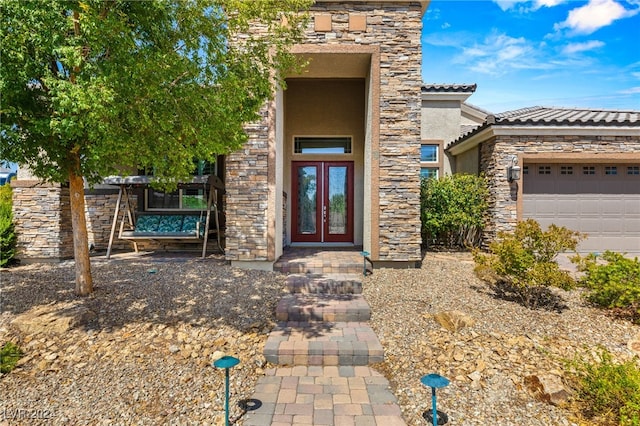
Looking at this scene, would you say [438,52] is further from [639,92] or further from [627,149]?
[639,92]

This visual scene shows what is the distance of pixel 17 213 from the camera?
6.89 metres

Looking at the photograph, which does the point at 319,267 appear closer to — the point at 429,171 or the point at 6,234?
the point at 6,234

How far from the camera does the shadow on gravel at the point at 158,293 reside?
4.12 metres

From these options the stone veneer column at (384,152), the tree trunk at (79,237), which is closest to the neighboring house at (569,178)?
the stone veneer column at (384,152)

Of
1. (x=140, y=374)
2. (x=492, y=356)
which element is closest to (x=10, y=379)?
(x=140, y=374)

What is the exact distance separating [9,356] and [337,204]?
6931 mm

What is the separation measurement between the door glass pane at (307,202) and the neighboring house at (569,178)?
4.78 metres

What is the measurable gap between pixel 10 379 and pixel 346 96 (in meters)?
8.47

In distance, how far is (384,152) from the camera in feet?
20.8

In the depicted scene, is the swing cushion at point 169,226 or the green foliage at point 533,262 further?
the swing cushion at point 169,226

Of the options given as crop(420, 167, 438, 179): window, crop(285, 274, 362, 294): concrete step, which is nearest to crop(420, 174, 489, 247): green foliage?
crop(420, 167, 438, 179): window

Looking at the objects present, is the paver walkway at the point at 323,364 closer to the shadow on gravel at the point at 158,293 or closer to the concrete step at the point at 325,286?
the concrete step at the point at 325,286

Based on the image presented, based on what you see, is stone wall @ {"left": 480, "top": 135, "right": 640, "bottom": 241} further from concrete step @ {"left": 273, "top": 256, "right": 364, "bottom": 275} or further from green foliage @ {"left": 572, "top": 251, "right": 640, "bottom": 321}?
concrete step @ {"left": 273, "top": 256, "right": 364, "bottom": 275}

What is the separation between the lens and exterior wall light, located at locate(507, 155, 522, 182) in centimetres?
802
